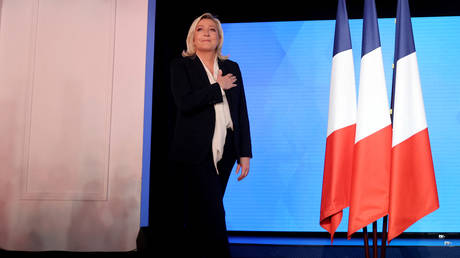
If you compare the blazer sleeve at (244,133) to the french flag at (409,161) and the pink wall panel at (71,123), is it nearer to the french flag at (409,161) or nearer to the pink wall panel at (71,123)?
the french flag at (409,161)

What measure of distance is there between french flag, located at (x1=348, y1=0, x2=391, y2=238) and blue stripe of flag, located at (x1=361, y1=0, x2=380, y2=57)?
0.12m

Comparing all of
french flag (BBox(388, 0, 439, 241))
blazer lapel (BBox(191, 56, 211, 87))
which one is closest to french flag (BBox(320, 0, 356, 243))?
french flag (BBox(388, 0, 439, 241))

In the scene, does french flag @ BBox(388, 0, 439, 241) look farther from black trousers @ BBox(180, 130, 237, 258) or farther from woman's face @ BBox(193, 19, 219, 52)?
woman's face @ BBox(193, 19, 219, 52)

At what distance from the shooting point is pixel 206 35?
2.29m

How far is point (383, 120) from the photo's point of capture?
6.54ft

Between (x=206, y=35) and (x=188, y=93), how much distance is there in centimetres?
36

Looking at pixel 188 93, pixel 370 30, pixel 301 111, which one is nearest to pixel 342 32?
pixel 370 30

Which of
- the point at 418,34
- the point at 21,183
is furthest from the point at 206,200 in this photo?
the point at 418,34

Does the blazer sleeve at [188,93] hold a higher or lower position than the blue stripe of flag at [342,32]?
lower

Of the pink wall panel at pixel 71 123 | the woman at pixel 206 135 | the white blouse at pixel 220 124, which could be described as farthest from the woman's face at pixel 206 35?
the pink wall panel at pixel 71 123

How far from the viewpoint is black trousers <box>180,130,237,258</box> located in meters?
2.07

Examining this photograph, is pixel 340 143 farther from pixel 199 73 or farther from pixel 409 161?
pixel 199 73

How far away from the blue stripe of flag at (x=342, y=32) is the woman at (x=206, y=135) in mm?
588

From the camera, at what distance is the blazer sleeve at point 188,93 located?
2.09 m
